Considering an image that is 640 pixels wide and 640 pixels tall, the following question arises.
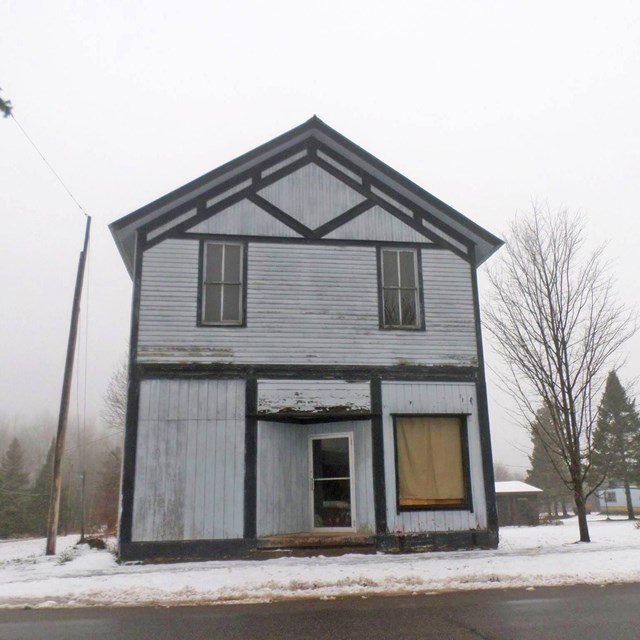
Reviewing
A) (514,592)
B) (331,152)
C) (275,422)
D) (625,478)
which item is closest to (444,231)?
(331,152)

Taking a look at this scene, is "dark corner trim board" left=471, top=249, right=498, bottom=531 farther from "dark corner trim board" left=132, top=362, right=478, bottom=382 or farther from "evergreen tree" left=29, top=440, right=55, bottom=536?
"evergreen tree" left=29, top=440, right=55, bottom=536

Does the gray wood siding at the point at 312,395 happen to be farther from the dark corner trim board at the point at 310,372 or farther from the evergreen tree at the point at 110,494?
the evergreen tree at the point at 110,494

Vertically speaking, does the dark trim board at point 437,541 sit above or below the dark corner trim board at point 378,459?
below

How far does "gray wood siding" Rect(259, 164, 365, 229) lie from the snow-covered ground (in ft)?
23.5

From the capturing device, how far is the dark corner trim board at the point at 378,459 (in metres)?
12.2

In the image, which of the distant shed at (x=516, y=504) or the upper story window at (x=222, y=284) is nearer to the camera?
the upper story window at (x=222, y=284)

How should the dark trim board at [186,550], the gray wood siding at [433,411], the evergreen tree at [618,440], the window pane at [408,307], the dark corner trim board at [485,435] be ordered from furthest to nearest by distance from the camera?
the evergreen tree at [618,440]
the window pane at [408,307]
the dark corner trim board at [485,435]
the gray wood siding at [433,411]
the dark trim board at [186,550]

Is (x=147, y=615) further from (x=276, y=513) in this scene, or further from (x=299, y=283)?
(x=299, y=283)

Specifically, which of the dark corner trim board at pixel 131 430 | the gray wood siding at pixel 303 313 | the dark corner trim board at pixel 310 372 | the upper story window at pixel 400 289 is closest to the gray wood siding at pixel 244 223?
the gray wood siding at pixel 303 313

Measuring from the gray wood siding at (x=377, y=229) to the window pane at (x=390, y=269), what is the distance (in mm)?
342

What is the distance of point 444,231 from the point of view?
14.2m

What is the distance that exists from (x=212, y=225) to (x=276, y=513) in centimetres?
616

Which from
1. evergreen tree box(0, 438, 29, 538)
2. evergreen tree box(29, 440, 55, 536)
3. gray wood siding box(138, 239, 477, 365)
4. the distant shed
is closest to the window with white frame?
gray wood siding box(138, 239, 477, 365)

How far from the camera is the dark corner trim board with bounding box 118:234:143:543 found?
1141 cm
